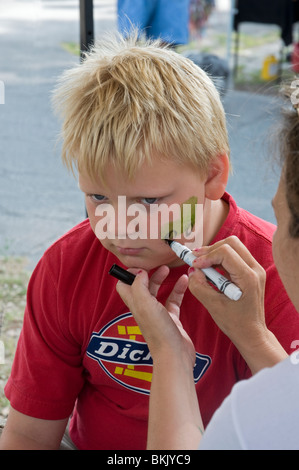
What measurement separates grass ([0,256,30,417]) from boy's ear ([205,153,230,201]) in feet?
3.85

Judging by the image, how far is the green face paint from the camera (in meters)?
1.28

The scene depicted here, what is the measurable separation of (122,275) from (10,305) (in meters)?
1.44

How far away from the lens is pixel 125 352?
1.38m

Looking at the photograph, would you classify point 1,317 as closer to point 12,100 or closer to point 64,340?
point 64,340

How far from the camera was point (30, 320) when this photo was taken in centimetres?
141

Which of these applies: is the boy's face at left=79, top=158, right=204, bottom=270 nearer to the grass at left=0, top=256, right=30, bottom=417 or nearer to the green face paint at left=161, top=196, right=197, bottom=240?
the green face paint at left=161, top=196, right=197, bottom=240

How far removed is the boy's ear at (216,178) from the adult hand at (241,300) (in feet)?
0.47

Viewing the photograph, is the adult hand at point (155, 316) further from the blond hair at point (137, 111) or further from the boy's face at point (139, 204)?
the blond hair at point (137, 111)

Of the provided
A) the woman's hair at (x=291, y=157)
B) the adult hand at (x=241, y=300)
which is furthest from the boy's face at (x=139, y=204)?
the woman's hair at (x=291, y=157)

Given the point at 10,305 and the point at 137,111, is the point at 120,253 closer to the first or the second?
the point at 137,111

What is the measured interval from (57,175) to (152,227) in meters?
2.61

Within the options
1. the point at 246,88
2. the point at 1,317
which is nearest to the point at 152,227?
the point at 1,317

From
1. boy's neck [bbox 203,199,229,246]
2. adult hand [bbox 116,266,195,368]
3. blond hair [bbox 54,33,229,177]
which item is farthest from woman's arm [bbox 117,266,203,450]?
blond hair [bbox 54,33,229,177]

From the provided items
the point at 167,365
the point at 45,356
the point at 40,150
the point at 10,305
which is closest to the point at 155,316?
the point at 167,365
